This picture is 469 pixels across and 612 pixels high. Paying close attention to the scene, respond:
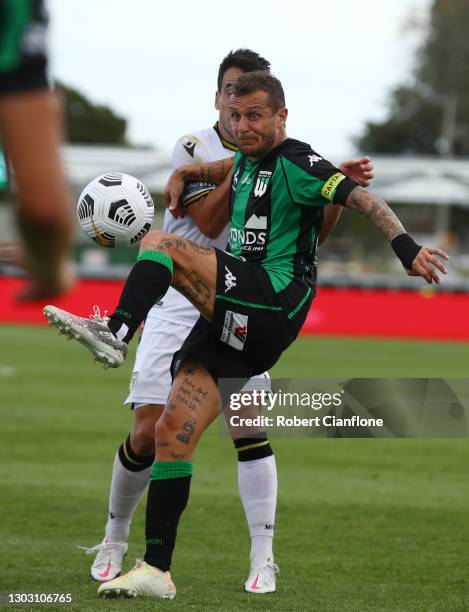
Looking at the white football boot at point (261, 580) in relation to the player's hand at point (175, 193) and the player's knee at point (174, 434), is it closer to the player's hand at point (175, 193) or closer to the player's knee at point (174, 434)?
the player's knee at point (174, 434)

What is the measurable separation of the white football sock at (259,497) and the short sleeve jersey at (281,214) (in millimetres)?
1006

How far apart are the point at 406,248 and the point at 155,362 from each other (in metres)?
1.67

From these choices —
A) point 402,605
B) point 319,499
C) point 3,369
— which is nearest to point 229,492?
point 319,499

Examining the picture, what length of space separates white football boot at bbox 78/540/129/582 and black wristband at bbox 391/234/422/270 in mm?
2149

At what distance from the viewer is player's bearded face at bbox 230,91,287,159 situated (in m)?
5.32

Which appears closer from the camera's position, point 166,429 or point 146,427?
point 166,429

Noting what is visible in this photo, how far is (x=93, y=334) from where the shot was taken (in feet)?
15.5

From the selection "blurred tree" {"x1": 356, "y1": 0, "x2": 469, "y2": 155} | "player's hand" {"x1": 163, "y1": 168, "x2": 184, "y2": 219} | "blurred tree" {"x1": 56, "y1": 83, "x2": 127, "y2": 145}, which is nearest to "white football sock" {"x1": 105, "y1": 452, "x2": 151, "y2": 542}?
"player's hand" {"x1": 163, "y1": 168, "x2": 184, "y2": 219}

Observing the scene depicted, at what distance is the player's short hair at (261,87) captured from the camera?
5.34 metres

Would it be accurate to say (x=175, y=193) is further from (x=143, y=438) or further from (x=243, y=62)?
(x=143, y=438)

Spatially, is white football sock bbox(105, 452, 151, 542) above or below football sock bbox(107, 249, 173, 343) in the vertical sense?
below

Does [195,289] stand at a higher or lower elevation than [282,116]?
lower

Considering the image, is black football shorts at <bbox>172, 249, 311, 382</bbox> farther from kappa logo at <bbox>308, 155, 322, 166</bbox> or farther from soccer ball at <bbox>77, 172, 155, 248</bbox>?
kappa logo at <bbox>308, 155, 322, 166</bbox>

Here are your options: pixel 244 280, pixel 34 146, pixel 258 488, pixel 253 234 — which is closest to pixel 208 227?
pixel 253 234
